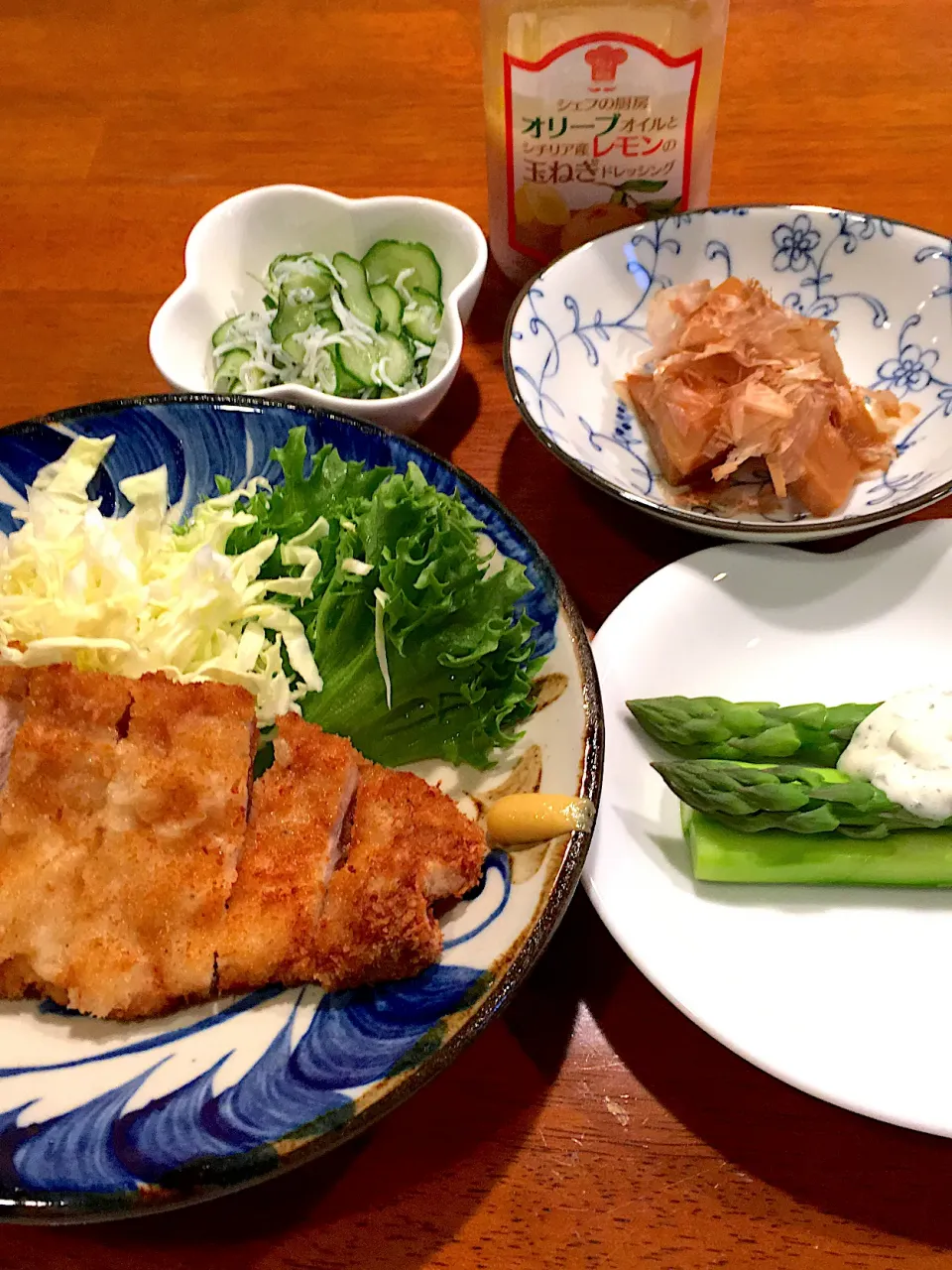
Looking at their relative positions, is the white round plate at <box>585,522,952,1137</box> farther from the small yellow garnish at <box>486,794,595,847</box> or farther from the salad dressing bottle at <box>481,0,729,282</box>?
the salad dressing bottle at <box>481,0,729,282</box>

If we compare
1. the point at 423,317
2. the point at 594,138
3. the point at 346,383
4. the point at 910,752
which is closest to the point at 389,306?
the point at 423,317

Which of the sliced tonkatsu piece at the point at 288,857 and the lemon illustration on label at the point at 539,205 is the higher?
the lemon illustration on label at the point at 539,205

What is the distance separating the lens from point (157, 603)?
1631mm

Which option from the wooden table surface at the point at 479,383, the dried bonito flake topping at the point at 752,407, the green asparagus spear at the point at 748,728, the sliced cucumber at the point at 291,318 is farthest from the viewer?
the sliced cucumber at the point at 291,318

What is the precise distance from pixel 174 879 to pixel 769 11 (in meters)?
3.51

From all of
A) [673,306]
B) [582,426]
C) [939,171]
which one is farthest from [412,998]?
[939,171]

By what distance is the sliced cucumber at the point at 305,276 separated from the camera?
2184 mm

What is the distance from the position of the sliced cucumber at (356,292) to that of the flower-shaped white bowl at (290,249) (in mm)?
112

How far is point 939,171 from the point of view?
2684 mm

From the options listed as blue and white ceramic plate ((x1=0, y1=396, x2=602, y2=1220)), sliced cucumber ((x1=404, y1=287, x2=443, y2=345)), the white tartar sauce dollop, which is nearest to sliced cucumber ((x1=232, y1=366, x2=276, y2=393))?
sliced cucumber ((x1=404, y1=287, x2=443, y2=345))

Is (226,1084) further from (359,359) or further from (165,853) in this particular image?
(359,359)

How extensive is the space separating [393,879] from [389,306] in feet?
4.80

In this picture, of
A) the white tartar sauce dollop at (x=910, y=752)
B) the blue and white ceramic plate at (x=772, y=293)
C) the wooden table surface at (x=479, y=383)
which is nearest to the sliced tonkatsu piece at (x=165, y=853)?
the wooden table surface at (x=479, y=383)

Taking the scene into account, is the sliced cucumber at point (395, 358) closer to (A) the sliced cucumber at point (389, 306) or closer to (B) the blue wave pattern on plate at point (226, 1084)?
(A) the sliced cucumber at point (389, 306)
